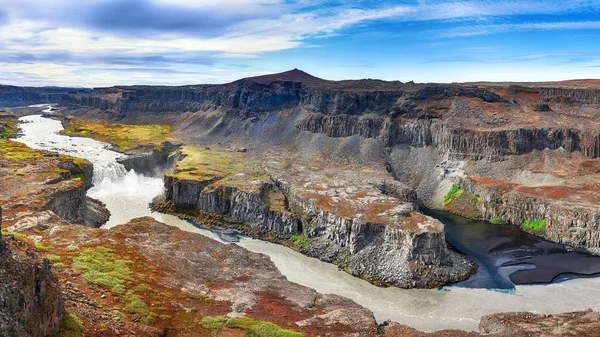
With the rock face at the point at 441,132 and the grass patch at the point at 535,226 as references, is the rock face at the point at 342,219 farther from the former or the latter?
the grass patch at the point at 535,226

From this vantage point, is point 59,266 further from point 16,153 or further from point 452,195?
point 452,195

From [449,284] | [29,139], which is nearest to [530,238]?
[449,284]

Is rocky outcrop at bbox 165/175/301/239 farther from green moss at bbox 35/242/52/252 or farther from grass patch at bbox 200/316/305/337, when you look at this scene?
grass patch at bbox 200/316/305/337

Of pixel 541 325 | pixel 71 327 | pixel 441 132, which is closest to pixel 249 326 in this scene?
pixel 71 327

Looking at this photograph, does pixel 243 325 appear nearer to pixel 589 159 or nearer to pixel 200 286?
pixel 200 286

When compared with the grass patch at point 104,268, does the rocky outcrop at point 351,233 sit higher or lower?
lower

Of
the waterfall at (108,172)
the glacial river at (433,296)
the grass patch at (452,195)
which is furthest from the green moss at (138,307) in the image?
the waterfall at (108,172)
